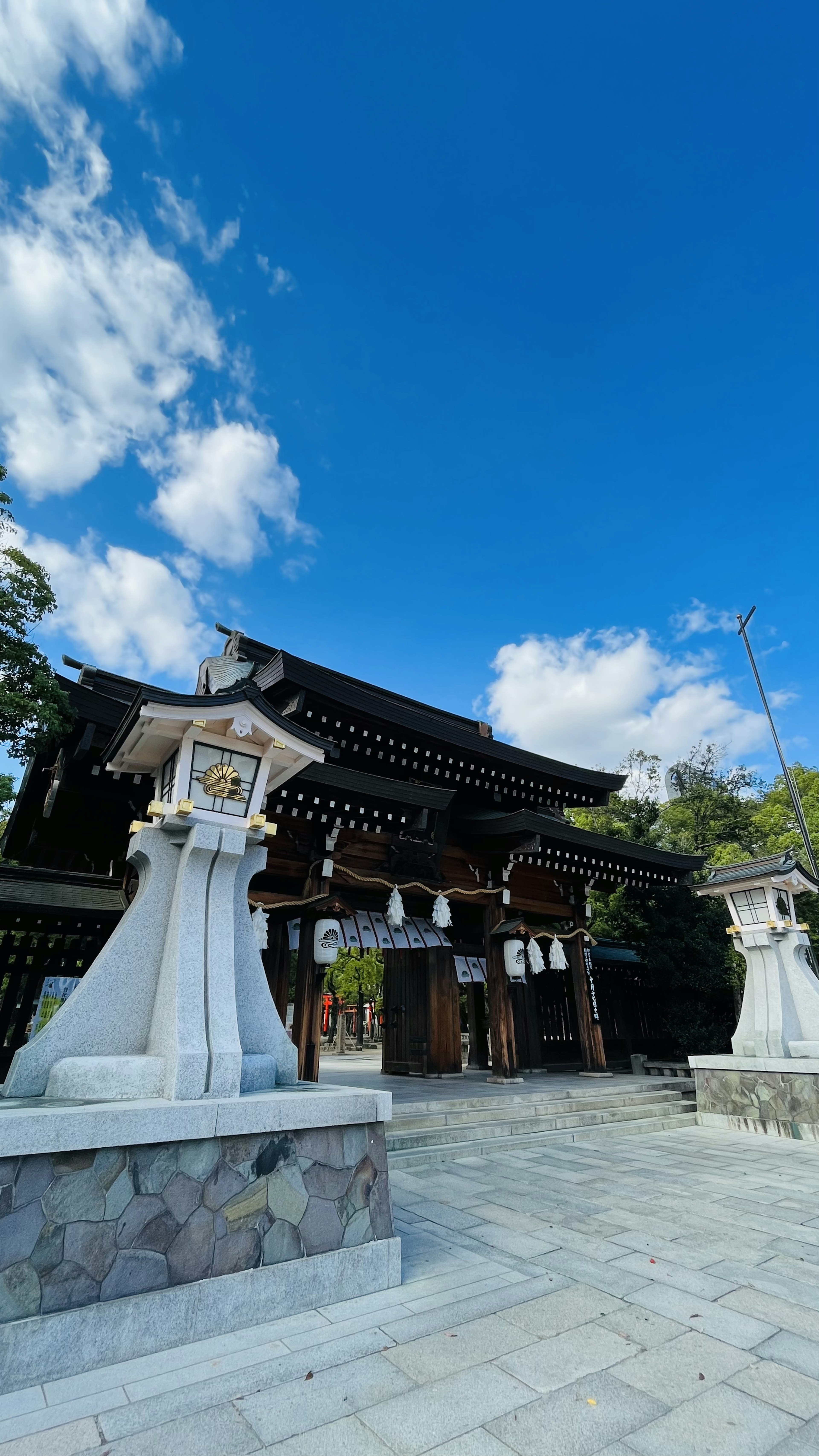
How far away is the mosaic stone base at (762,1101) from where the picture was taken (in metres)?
7.78

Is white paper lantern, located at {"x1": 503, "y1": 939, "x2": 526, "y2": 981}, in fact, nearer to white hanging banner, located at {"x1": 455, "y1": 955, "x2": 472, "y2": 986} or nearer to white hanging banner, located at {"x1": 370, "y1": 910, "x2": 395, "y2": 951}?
white hanging banner, located at {"x1": 455, "y1": 955, "x2": 472, "y2": 986}

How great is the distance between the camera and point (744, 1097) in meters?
8.40

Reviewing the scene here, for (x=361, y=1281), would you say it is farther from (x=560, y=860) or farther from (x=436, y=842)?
(x=560, y=860)

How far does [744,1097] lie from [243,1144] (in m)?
8.10

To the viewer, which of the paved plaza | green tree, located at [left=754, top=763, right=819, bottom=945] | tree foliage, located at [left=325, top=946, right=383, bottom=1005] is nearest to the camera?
the paved plaza

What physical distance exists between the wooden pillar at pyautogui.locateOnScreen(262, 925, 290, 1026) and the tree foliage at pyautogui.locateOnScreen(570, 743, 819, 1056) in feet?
23.0

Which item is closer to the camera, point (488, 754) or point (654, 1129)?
point (654, 1129)

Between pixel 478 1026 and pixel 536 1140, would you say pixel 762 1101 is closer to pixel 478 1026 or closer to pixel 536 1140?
pixel 536 1140

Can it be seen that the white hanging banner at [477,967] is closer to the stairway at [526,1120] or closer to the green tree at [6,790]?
the stairway at [526,1120]

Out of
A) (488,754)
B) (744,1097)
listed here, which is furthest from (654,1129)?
(488,754)

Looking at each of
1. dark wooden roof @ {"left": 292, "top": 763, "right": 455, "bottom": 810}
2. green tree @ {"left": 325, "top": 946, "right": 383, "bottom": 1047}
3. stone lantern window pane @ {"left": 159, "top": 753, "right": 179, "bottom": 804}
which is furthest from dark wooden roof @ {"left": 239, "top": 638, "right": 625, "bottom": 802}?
green tree @ {"left": 325, "top": 946, "right": 383, "bottom": 1047}

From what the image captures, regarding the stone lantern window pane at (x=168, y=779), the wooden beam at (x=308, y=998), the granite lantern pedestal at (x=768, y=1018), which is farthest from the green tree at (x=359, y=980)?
the stone lantern window pane at (x=168, y=779)

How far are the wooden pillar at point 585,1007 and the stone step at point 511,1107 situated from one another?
6.03ft

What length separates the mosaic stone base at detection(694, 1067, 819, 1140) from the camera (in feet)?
25.5
